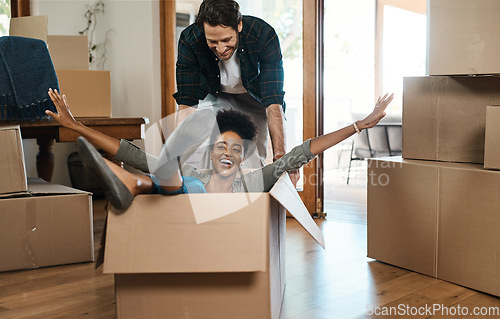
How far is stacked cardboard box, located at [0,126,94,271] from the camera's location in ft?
7.13

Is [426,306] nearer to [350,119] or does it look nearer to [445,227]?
[445,227]

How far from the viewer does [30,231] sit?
2.22 meters

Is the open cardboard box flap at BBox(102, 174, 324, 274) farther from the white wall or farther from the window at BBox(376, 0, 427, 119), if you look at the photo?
the window at BBox(376, 0, 427, 119)

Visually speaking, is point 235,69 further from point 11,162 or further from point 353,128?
point 11,162

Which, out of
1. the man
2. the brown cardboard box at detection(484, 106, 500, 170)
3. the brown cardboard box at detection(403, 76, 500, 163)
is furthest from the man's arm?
the brown cardboard box at detection(484, 106, 500, 170)

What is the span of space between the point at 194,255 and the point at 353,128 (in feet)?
2.10

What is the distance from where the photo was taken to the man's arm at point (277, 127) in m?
1.99

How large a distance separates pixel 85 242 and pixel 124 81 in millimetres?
1790

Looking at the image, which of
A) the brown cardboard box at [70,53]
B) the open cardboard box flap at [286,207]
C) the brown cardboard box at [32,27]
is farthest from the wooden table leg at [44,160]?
the open cardboard box flap at [286,207]

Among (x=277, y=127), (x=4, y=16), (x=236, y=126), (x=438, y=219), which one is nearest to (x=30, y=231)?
(x=236, y=126)

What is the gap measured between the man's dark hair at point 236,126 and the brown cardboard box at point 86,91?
96 centimetres

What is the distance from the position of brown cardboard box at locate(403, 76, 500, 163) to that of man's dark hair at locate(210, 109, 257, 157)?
0.67 m

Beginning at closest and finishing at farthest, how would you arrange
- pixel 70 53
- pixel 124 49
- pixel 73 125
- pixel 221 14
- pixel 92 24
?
pixel 73 125, pixel 221 14, pixel 70 53, pixel 124 49, pixel 92 24

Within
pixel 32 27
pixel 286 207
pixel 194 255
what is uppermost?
pixel 32 27
